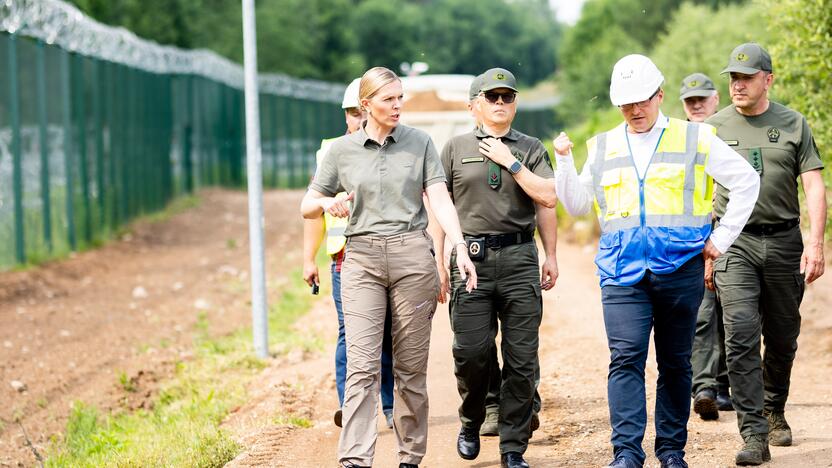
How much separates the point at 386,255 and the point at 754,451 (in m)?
2.07

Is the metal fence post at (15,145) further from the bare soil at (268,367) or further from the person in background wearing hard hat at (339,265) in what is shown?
the person in background wearing hard hat at (339,265)

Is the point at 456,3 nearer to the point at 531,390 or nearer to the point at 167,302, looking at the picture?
the point at 167,302

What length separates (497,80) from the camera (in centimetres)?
636

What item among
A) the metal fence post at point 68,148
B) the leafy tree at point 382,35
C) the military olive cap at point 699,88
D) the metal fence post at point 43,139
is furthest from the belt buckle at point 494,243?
the leafy tree at point 382,35

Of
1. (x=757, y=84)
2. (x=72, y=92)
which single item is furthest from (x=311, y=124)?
(x=757, y=84)

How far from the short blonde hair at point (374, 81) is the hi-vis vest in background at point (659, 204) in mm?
1091

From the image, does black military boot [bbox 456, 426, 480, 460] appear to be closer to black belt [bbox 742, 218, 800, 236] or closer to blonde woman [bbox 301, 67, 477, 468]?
blonde woman [bbox 301, 67, 477, 468]

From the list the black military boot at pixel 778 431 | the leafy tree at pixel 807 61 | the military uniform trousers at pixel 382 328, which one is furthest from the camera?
the leafy tree at pixel 807 61

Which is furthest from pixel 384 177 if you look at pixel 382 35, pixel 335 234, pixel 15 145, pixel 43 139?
pixel 382 35

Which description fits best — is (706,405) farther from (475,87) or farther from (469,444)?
(475,87)

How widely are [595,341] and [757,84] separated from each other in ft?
13.7

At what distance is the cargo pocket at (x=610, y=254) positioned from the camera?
19.2 feet

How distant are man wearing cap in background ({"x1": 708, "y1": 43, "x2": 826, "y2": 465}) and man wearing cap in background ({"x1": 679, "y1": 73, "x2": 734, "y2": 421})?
2.54 ft

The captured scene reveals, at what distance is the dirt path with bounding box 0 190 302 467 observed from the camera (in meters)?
9.79
